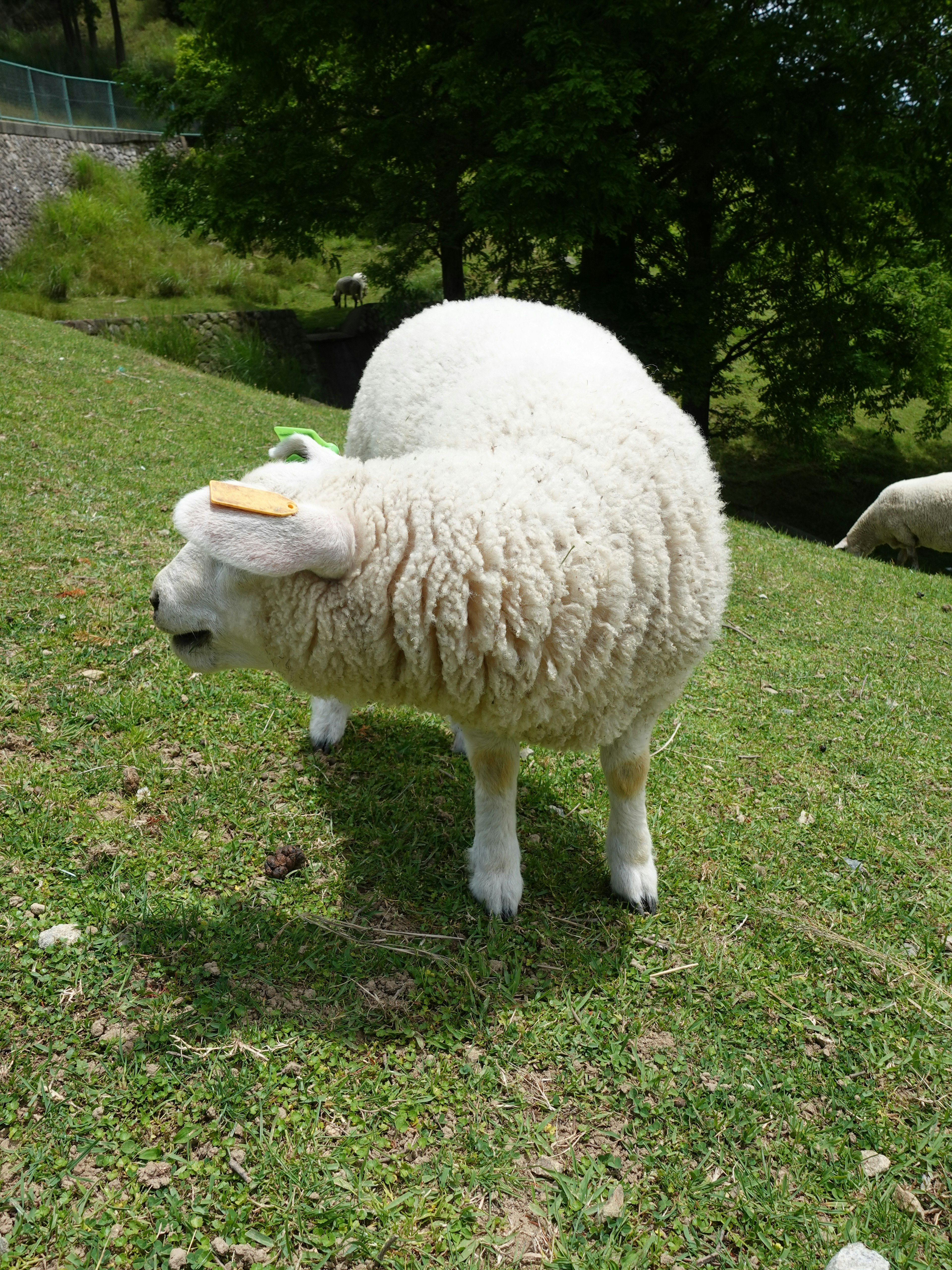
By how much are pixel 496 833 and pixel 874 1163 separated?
125 cm

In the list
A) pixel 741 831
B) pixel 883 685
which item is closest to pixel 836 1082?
pixel 741 831

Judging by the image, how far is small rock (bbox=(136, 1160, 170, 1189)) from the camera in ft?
6.06

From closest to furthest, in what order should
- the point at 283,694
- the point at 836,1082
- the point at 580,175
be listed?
the point at 836,1082, the point at 283,694, the point at 580,175

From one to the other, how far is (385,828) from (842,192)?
13093 millimetres

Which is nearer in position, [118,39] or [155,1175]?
[155,1175]

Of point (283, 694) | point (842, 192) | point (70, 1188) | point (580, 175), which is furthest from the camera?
point (842, 192)

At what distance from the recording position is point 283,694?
3666 mm

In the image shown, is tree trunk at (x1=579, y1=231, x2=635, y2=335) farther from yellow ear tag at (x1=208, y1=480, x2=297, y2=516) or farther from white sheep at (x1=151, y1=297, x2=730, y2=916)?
yellow ear tag at (x1=208, y1=480, x2=297, y2=516)

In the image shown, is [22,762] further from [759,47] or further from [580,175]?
[759,47]

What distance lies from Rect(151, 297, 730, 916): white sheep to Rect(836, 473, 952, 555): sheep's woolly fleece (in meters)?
9.74

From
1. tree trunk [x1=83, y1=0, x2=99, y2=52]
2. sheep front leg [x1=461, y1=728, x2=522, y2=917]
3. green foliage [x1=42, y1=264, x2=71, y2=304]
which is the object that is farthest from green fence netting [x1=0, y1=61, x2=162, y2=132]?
sheep front leg [x1=461, y1=728, x2=522, y2=917]

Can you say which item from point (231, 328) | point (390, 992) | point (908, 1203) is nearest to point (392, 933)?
point (390, 992)

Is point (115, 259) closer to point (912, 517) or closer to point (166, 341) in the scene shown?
point (166, 341)

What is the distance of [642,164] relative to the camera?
13.4 meters
